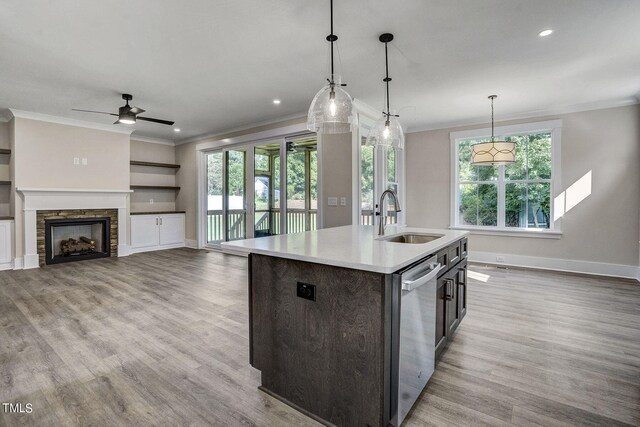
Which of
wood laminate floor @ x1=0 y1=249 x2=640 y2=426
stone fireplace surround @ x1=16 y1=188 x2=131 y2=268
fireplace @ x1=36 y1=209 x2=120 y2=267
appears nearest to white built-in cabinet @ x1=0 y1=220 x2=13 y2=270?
stone fireplace surround @ x1=16 y1=188 x2=131 y2=268

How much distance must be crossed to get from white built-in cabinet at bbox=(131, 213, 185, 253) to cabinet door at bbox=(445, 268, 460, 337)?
21.8ft

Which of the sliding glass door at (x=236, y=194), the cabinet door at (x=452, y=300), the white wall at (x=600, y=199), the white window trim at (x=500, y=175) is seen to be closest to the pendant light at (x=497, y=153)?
the white window trim at (x=500, y=175)

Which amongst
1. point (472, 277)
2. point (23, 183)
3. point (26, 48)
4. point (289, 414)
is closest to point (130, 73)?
point (26, 48)

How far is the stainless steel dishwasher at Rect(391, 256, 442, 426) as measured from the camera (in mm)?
1561

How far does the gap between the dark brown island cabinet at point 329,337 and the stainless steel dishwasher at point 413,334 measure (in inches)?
0.6

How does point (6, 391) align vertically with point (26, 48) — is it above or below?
below

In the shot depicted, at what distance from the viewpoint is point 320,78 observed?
153 inches

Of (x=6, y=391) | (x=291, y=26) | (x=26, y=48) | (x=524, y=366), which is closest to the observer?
(x=6, y=391)

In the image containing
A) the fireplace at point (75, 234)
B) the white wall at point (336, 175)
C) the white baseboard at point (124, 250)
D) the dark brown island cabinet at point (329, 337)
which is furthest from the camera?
the white baseboard at point (124, 250)

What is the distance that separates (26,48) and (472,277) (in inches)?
235

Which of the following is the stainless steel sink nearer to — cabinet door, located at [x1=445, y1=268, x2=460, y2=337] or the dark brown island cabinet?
cabinet door, located at [x1=445, y1=268, x2=460, y2=337]

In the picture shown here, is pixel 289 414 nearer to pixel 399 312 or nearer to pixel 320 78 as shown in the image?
pixel 399 312

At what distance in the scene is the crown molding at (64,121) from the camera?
533 centimetres

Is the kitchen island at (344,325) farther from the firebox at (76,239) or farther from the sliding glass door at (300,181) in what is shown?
the firebox at (76,239)
